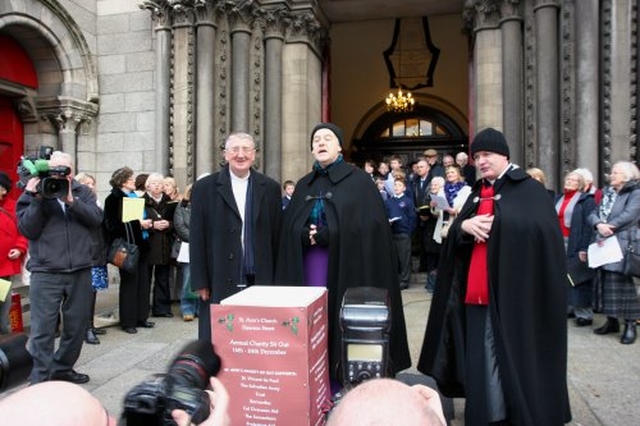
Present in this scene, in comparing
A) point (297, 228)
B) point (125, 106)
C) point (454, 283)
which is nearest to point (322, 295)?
point (297, 228)

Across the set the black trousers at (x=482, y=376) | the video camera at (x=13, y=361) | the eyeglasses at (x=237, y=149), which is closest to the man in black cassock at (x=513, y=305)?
the black trousers at (x=482, y=376)

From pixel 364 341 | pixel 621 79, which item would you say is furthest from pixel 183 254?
pixel 621 79

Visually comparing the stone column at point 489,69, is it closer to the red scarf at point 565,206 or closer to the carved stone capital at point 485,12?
the carved stone capital at point 485,12

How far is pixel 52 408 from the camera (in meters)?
0.91

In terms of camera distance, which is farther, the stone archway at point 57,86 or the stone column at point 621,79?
the stone archway at point 57,86

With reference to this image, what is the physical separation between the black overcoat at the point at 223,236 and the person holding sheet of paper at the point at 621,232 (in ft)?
12.6

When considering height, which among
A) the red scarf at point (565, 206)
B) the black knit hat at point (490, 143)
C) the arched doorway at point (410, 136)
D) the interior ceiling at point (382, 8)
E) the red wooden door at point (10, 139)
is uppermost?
the interior ceiling at point (382, 8)

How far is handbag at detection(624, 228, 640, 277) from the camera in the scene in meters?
5.59

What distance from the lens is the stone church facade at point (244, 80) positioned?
7.47 meters

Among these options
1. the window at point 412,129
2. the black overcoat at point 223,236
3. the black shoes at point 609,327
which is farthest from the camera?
the window at point 412,129

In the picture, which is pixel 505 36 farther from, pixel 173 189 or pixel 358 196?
pixel 358 196

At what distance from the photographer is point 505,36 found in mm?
8430

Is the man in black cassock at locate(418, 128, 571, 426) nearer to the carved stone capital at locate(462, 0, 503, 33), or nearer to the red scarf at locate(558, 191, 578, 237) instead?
the red scarf at locate(558, 191, 578, 237)

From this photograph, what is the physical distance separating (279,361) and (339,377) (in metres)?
0.78
